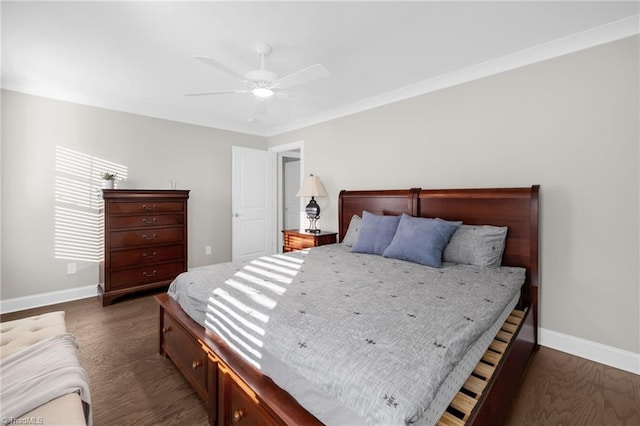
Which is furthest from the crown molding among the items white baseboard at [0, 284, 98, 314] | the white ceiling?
white baseboard at [0, 284, 98, 314]

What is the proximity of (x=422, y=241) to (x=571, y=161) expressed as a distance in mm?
1309

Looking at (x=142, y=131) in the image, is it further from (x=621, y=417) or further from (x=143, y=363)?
(x=621, y=417)

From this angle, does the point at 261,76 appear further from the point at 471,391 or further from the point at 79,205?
the point at 79,205

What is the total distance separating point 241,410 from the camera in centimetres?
130

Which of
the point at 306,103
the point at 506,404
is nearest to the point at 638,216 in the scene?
the point at 506,404

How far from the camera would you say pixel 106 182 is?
3.35m

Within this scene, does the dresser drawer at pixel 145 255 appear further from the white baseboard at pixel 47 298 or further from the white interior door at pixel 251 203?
the white interior door at pixel 251 203

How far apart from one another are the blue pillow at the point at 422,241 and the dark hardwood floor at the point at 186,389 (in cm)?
101

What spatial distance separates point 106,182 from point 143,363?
7.51 feet

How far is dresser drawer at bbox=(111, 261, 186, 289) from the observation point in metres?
3.28

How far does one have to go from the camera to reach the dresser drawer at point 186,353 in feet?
5.41

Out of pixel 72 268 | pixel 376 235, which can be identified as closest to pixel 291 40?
pixel 376 235

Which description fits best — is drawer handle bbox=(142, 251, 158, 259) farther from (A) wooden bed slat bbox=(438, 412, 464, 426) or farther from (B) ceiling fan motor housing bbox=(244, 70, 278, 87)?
(A) wooden bed slat bbox=(438, 412, 464, 426)

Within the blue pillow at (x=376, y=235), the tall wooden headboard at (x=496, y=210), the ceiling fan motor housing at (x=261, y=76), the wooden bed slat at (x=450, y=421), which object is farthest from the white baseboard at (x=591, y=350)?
the ceiling fan motor housing at (x=261, y=76)
